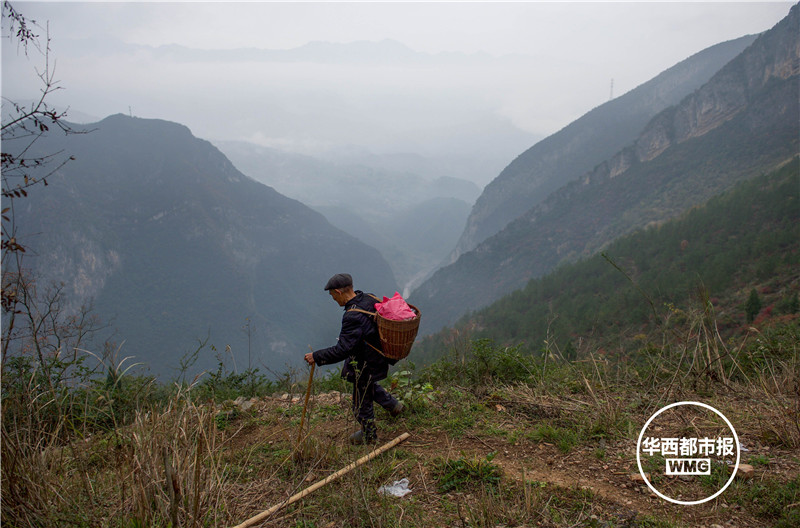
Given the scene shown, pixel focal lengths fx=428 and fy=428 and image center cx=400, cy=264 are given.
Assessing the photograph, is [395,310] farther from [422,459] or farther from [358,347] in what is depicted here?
[422,459]

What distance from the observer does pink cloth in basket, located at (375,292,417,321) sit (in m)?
3.78

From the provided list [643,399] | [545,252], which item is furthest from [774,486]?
[545,252]

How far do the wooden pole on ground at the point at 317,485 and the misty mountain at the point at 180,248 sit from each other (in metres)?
62.6

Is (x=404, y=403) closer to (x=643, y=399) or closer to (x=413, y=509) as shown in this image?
(x=413, y=509)

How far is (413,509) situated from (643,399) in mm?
2817

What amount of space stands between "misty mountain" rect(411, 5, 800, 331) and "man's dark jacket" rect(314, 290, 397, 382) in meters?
73.0

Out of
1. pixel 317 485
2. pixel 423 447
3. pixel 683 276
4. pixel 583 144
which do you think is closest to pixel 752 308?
pixel 683 276

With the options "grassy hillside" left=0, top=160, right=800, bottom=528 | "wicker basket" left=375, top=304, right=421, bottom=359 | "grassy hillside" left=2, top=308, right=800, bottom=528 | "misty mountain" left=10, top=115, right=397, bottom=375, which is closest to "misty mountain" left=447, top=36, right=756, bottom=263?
"misty mountain" left=10, top=115, right=397, bottom=375

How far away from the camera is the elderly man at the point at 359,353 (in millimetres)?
3822

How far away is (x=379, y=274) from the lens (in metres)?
140

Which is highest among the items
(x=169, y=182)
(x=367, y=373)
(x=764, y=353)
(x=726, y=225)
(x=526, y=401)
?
(x=169, y=182)

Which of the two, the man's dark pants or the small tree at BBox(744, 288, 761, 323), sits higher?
the man's dark pants

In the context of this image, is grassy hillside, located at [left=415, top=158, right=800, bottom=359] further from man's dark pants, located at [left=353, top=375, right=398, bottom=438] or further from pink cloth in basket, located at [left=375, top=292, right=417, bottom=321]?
pink cloth in basket, located at [left=375, top=292, right=417, bottom=321]

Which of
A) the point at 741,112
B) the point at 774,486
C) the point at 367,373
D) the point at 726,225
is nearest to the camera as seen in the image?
the point at 774,486
